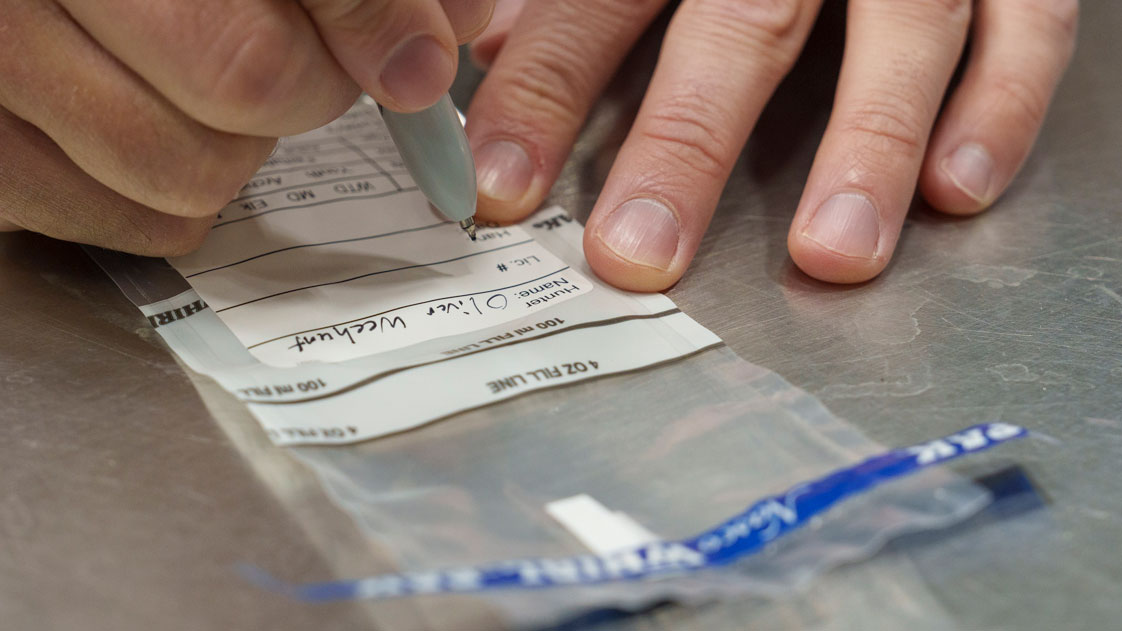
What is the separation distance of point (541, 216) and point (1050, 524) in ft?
1.28

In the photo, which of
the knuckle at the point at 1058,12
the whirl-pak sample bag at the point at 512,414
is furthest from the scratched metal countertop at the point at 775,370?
the knuckle at the point at 1058,12

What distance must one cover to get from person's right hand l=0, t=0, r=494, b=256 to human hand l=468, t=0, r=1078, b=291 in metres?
0.17

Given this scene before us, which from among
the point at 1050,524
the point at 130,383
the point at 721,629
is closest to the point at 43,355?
the point at 130,383

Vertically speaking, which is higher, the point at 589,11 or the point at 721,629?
the point at 589,11

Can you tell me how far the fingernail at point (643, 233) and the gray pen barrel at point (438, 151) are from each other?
0.10 meters

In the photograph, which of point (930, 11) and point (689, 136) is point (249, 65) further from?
point (930, 11)

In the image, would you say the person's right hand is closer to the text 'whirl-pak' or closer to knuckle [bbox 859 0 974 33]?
the text 'whirl-pak'

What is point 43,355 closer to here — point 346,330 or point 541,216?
point 346,330

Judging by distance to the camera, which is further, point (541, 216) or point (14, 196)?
point (541, 216)

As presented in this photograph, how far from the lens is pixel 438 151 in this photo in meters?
0.53

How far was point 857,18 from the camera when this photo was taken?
70 cm

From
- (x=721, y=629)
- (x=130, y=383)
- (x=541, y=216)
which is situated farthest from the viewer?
(x=541, y=216)

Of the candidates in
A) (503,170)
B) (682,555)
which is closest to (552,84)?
(503,170)

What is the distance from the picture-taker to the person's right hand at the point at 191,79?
15.6 inches
